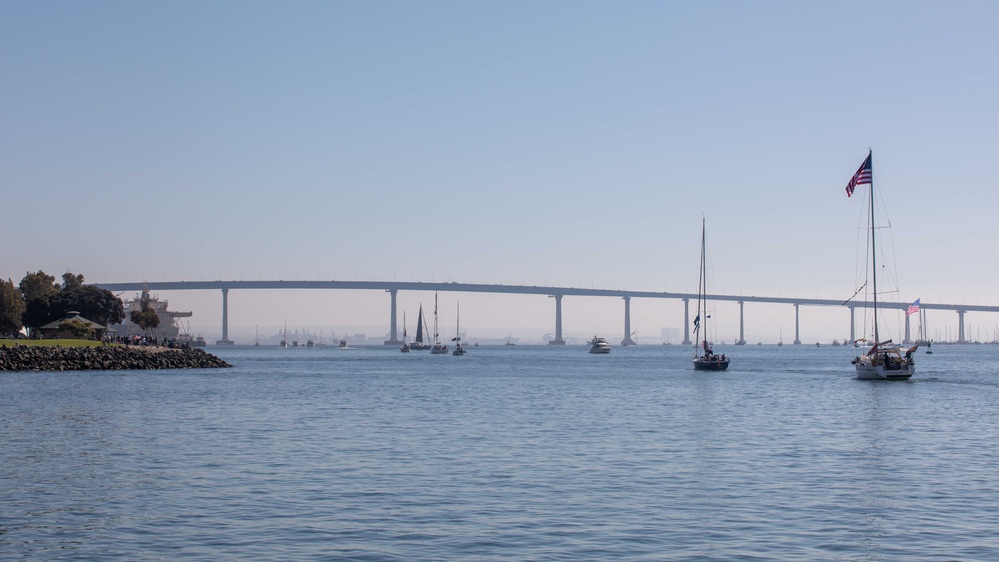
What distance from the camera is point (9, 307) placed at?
91688 mm

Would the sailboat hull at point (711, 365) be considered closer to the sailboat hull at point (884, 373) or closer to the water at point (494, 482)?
the sailboat hull at point (884, 373)

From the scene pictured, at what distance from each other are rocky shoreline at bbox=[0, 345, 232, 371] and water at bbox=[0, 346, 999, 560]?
1252 inches

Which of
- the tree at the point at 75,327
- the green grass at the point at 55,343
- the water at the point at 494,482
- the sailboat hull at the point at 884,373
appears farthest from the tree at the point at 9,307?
the sailboat hull at the point at 884,373

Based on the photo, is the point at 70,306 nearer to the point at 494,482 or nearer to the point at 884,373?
the point at 884,373

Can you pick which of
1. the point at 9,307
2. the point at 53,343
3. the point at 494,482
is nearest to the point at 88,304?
the point at 9,307

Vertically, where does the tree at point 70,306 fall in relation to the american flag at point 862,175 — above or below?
below

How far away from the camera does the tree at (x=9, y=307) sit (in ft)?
300

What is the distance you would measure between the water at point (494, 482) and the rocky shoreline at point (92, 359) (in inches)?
1252

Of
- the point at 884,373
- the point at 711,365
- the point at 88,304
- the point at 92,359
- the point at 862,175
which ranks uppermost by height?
the point at 862,175

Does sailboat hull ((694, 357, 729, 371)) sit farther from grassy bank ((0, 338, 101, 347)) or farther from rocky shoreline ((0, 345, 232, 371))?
grassy bank ((0, 338, 101, 347))

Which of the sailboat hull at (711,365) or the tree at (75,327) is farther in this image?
the tree at (75,327)

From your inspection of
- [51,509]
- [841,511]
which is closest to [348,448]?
[51,509]

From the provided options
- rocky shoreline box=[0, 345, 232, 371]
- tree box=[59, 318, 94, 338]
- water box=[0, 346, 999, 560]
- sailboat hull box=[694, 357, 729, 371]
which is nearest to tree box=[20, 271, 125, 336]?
tree box=[59, 318, 94, 338]

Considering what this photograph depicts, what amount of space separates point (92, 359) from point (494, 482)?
6060 centimetres
